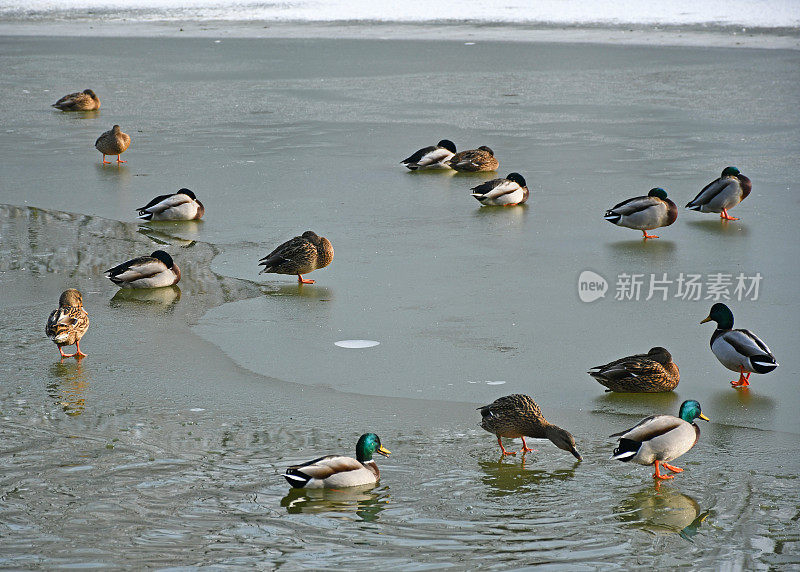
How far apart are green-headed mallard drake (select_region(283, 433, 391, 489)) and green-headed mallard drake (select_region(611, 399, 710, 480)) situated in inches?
46.9

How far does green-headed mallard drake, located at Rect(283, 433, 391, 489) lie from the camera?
4953 millimetres

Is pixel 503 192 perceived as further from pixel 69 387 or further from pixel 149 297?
pixel 69 387

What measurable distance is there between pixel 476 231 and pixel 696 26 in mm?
18088

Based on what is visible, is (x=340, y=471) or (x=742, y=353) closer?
(x=340, y=471)

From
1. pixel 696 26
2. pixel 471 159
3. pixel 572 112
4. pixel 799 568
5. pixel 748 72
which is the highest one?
pixel 696 26

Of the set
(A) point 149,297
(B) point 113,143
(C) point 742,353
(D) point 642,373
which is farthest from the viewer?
(B) point 113,143

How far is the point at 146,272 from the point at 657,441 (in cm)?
459

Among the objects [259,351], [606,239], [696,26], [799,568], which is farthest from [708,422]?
[696,26]

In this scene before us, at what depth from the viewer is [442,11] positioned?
30344 millimetres

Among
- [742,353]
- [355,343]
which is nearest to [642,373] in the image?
[742,353]

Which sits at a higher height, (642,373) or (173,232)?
(173,232)

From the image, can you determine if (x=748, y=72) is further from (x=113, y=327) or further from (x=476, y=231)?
(x=113, y=327)

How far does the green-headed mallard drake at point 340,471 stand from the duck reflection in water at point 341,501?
0.03m

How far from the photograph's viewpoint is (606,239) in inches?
386
